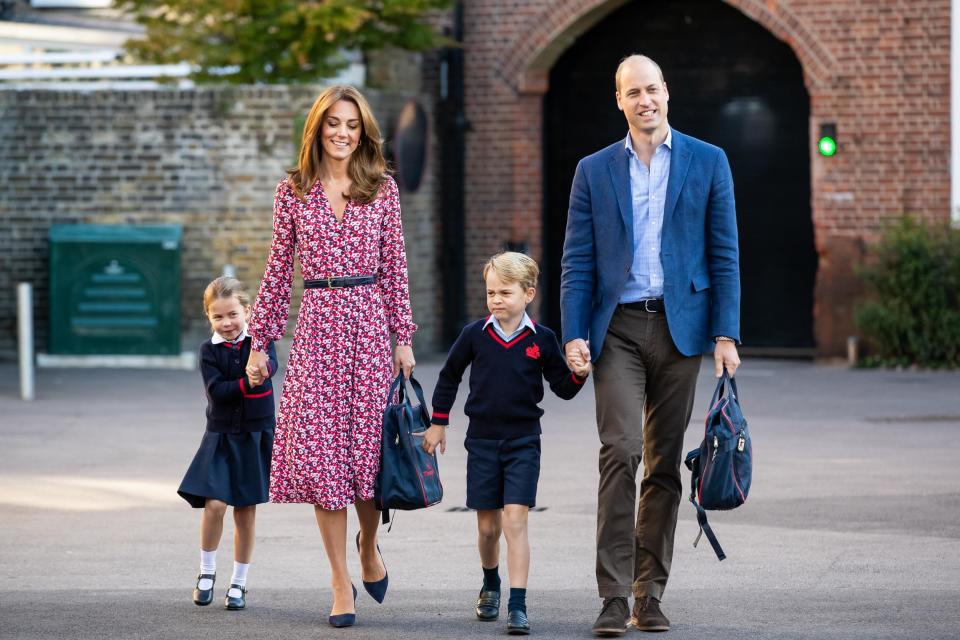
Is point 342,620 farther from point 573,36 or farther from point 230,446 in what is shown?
point 573,36

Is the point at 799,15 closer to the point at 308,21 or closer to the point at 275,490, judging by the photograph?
the point at 308,21

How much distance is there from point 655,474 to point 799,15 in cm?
1217

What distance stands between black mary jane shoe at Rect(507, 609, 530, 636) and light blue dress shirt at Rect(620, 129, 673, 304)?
1.19m

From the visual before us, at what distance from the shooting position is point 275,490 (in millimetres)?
6270

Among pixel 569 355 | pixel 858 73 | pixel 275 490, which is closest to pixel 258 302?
pixel 275 490

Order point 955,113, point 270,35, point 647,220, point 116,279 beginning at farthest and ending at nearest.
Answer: point 270,35
point 955,113
point 116,279
point 647,220

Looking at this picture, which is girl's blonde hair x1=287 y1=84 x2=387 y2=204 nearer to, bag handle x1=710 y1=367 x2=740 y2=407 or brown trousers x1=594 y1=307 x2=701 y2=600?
brown trousers x1=594 y1=307 x2=701 y2=600

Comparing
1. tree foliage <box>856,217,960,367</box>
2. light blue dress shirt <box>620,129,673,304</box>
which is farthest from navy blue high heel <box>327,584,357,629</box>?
tree foliage <box>856,217,960,367</box>

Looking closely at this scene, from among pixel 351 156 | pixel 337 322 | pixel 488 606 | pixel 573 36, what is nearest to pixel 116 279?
pixel 573 36

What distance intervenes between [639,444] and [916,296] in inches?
431

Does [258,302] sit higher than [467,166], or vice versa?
[467,166]

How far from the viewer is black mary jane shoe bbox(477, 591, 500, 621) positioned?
6.27 metres

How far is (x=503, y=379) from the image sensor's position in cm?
625

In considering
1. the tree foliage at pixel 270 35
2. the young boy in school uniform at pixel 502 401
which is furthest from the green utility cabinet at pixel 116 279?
the young boy in school uniform at pixel 502 401
